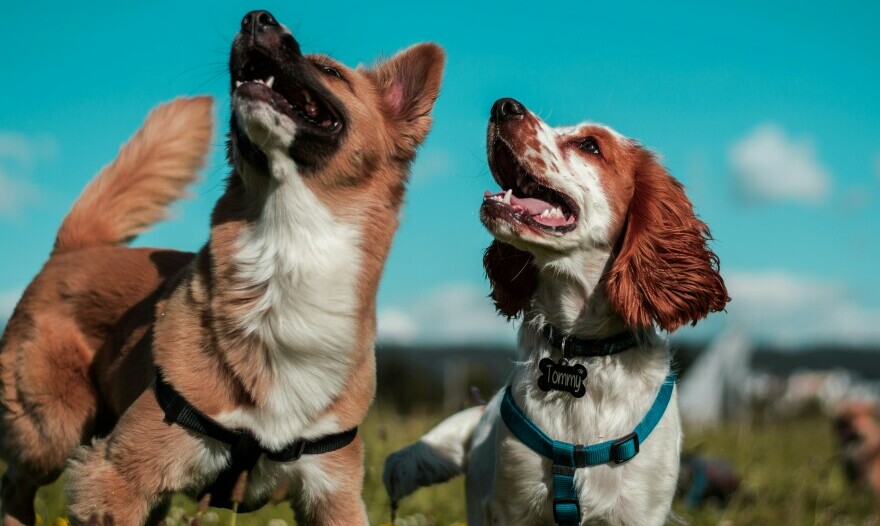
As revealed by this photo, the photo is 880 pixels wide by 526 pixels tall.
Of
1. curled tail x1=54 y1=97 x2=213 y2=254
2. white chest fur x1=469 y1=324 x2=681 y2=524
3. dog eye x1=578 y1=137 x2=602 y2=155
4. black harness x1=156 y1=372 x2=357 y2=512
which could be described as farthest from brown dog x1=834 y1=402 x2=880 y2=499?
curled tail x1=54 y1=97 x2=213 y2=254

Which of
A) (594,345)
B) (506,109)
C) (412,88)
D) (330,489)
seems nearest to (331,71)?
(412,88)

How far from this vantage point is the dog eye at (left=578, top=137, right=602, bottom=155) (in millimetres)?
4578

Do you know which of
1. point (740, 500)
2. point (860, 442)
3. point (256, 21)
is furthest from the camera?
point (860, 442)

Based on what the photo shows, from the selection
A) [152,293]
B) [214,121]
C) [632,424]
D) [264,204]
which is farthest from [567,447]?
[214,121]

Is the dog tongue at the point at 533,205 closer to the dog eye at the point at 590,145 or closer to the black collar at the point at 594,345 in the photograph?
the dog eye at the point at 590,145

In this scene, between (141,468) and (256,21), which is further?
(256,21)

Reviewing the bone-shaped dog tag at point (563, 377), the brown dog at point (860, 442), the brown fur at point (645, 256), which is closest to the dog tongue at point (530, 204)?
the brown fur at point (645, 256)

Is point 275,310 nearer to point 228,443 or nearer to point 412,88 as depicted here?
point 228,443

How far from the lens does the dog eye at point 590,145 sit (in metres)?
4.58

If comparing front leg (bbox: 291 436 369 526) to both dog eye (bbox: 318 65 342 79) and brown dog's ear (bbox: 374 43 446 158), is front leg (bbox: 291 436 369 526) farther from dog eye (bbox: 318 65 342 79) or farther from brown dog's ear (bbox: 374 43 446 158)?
dog eye (bbox: 318 65 342 79)

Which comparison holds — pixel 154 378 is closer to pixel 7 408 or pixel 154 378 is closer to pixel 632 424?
pixel 7 408

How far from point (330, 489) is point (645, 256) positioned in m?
1.76

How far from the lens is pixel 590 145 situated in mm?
4605

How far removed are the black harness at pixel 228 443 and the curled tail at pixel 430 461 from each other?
4.22 feet
